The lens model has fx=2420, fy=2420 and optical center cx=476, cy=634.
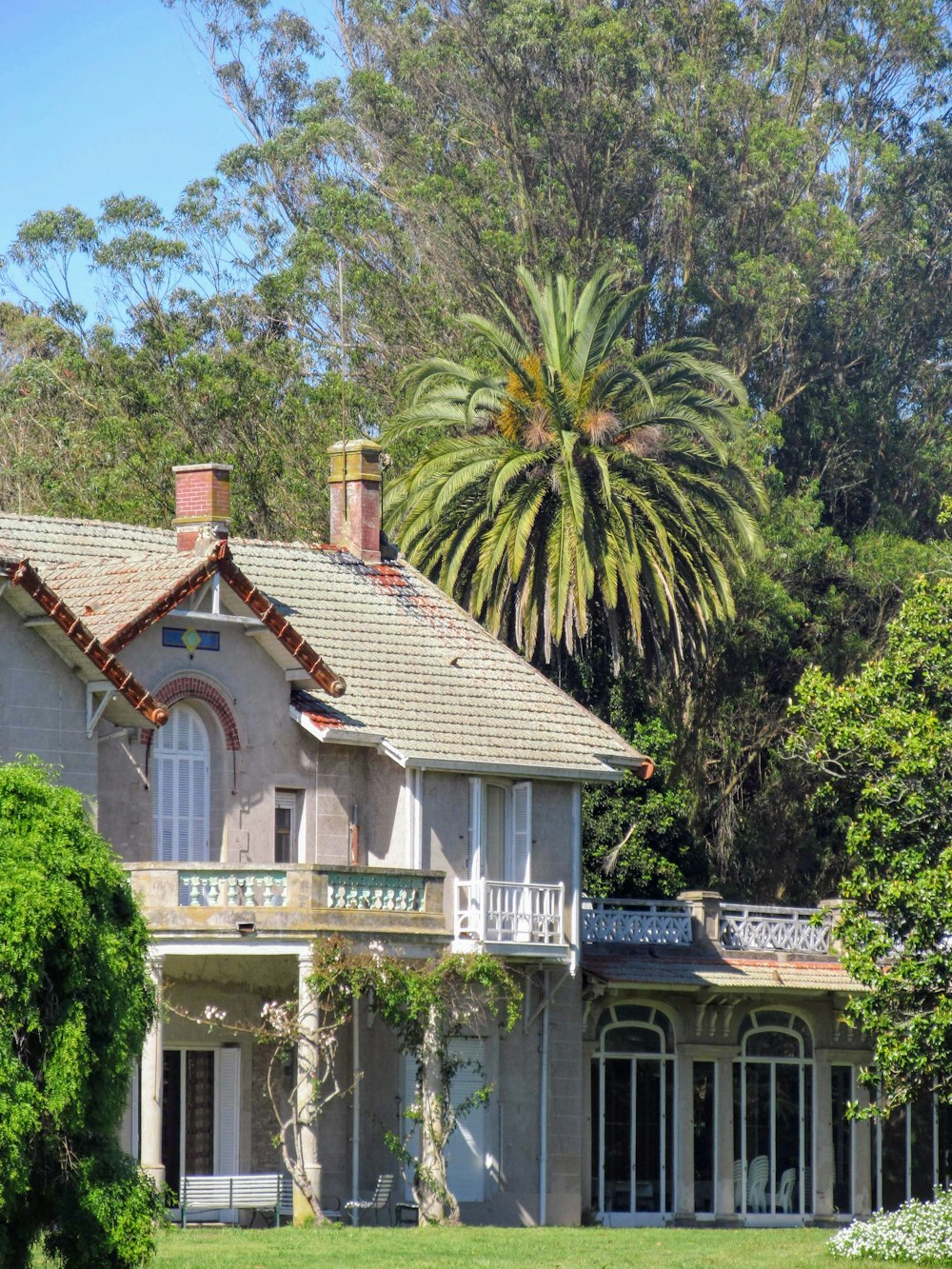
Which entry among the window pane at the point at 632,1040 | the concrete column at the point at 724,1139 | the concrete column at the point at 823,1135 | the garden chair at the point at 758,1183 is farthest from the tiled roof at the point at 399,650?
the garden chair at the point at 758,1183

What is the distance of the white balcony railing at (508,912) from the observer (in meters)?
33.6

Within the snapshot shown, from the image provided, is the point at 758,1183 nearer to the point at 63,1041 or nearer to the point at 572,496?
the point at 572,496

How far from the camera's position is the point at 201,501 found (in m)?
34.4

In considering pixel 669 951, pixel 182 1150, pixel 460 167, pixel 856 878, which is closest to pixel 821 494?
pixel 460 167

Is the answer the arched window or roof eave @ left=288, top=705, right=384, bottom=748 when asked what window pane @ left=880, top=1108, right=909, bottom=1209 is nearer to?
roof eave @ left=288, top=705, right=384, bottom=748

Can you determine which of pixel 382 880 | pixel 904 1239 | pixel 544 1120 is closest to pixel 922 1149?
pixel 544 1120

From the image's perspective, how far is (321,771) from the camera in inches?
1329

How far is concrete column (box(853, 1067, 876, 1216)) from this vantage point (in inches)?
1566

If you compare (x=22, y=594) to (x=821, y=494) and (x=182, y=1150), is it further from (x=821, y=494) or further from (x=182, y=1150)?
(x=821, y=494)

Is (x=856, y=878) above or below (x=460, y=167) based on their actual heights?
below

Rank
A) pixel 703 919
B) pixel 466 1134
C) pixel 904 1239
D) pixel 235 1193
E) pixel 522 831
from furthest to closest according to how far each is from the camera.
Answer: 1. pixel 703 919
2. pixel 522 831
3. pixel 466 1134
4. pixel 235 1193
5. pixel 904 1239

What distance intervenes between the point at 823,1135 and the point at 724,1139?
79.6 inches

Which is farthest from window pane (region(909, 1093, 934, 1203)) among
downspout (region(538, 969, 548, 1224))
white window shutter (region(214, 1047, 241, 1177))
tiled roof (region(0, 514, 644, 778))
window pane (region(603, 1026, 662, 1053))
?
white window shutter (region(214, 1047, 241, 1177))

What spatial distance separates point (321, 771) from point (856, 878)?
7528 millimetres
